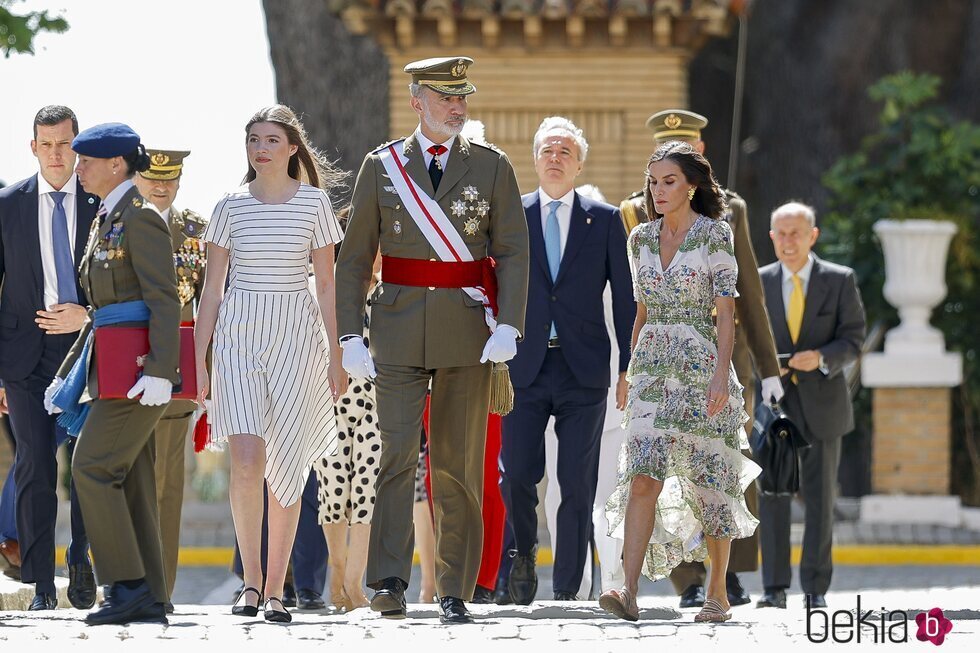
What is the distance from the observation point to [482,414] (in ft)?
25.5

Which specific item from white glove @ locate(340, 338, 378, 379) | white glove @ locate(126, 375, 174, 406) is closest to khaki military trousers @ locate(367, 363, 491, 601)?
white glove @ locate(340, 338, 378, 379)

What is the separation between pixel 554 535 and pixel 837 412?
1670 mm

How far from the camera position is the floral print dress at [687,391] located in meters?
7.81

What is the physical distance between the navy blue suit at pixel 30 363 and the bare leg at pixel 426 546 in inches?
66.7

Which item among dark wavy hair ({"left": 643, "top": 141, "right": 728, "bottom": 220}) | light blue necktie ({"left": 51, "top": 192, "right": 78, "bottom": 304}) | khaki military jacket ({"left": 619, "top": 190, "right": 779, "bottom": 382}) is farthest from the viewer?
khaki military jacket ({"left": 619, "top": 190, "right": 779, "bottom": 382})

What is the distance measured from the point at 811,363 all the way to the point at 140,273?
12.4ft

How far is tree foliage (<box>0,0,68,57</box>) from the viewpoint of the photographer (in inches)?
444

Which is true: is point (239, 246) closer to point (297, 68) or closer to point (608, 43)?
point (608, 43)

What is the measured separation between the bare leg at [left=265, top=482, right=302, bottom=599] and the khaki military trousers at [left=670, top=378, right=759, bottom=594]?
6.71 feet

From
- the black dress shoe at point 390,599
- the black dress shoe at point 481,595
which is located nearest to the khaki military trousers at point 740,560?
the black dress shoe at point 481,595

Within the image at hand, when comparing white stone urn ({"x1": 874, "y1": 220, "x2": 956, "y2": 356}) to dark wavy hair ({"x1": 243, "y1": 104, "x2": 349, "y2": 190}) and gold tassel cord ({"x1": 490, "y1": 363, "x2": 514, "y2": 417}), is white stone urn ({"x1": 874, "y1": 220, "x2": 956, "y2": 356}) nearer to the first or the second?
dark wavy hair ({"x1": 243, "y1": 104, "x2": 349, "y2": 190})

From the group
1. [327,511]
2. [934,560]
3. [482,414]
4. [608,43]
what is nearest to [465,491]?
[482,414]

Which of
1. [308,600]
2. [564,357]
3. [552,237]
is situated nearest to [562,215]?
[552,237]

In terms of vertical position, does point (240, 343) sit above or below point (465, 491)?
above
